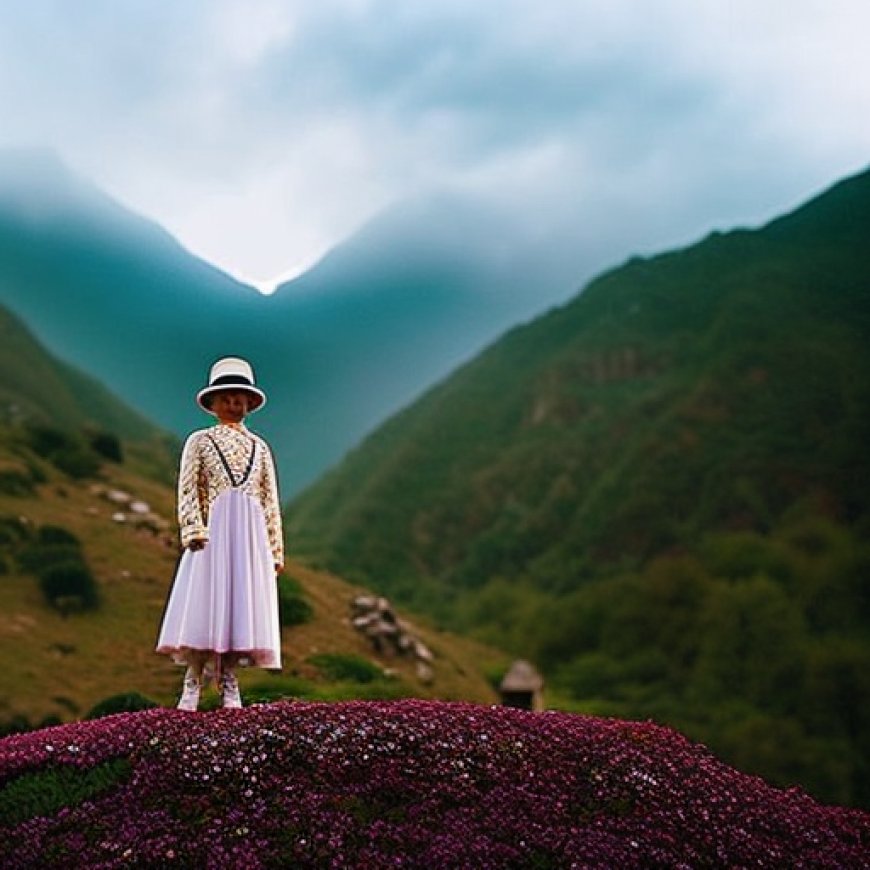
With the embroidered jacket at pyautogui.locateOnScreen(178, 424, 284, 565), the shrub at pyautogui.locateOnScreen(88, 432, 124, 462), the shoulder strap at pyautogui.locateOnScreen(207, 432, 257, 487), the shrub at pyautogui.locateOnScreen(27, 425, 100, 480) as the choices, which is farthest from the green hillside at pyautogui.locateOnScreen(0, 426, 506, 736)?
the shoulder strap at pyautogui.locateOnScreen(207, 432, 257, 487)

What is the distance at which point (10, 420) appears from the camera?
3850cm

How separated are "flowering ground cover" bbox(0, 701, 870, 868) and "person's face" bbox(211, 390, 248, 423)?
263 centimetres

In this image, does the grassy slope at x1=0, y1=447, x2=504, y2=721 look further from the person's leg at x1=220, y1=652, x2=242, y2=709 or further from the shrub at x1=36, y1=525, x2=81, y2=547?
the person's leg at x1=220, y1=652, x2=242, y2=709

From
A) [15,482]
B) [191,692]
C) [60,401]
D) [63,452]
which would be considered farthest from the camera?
[60,401]

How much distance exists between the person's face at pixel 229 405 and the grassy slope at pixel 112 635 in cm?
632

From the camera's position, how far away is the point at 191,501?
8.20 metres

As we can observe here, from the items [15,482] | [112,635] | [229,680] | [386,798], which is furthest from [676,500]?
[386,798]

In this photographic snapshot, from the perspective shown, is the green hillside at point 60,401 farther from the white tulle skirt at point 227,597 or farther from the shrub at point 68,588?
the white tulle skirt at point 227,597

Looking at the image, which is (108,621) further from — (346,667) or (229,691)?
(229,691)

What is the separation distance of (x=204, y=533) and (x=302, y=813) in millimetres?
3021

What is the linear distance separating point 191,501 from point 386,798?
3251mm

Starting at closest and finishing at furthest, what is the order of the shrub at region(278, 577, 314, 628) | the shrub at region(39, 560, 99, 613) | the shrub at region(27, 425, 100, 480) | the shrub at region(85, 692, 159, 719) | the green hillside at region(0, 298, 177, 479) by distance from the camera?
the shrub at region(85, 692, 159, 719), the shrub at region(39, 560, 99, 613), the shrub at region(278, 577, 314, 628), the shrub at region(27, 425, 100, 480), the green hillside at region(0, 298, 177, 479)

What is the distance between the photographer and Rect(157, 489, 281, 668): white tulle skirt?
780 cm

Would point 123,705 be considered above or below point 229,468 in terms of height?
below
